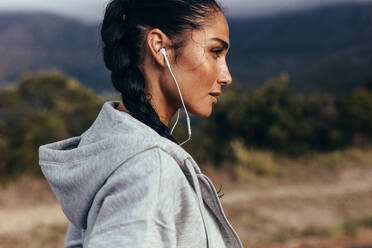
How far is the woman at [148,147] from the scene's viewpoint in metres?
0.81

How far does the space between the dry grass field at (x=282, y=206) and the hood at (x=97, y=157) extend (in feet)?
14.2

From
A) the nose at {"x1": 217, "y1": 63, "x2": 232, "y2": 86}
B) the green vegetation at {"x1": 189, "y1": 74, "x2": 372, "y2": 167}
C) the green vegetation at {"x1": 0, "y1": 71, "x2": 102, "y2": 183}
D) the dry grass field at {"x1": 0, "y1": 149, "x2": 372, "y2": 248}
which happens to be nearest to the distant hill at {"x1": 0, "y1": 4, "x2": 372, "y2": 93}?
the green vegetation at {"x1": 0, "y1": 71, "x2": 102, "y2": 183}

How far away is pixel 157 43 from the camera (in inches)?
42.1

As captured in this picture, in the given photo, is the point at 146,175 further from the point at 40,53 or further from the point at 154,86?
the point at 40,53

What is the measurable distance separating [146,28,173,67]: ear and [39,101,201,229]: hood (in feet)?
0.56

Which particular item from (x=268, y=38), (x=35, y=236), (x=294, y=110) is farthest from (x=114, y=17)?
(x=268, y=38)

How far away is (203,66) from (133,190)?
1.40 ft

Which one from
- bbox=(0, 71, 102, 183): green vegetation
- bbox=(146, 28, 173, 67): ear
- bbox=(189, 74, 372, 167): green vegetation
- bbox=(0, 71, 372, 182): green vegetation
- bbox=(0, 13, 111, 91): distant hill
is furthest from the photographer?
bbox=(0, 13, 111, 91): distant hill

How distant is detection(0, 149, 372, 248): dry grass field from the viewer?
521 cm

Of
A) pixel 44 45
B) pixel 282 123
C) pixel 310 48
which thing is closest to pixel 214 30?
pixel 282 123

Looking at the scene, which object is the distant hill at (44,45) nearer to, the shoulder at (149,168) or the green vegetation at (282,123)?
the green vegetation at (282,123)

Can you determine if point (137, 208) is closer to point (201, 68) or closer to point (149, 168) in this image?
point (149, 168)

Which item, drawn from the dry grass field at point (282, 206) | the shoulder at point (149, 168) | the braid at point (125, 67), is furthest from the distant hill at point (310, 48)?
the shoulder at point (149, 168)

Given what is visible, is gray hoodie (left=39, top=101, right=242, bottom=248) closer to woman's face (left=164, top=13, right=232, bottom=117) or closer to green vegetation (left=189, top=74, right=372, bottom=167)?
woman's face (left=164, top=13, right=232, bottom=117)
